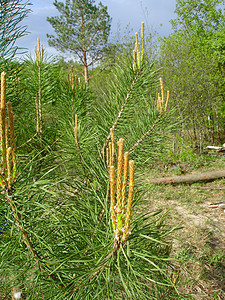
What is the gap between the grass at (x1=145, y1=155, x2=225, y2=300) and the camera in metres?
2.35

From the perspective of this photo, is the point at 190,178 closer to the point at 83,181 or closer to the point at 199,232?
the point at 199,232

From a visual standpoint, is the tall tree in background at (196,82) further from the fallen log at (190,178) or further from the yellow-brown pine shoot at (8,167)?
the yellow-brown pine shoot at (8,167)

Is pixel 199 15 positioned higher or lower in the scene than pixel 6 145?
higher

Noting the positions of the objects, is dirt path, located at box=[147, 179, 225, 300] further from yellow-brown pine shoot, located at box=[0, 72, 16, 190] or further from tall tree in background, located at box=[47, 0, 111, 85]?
tall tree in background, located at box=[47, 0, 111, 85]

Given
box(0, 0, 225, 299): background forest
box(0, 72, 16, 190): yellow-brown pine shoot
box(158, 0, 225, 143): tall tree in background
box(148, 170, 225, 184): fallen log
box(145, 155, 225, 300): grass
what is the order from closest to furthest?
box(0, 72, 16, 190): yellow-brown pine shoot → box(0, 0, 225, 299): background forest → box(145, 155, 225, 300): grass → box(148, 170, 225, 184): fallen log → box(158, 0, 225, 143): tall tree in background

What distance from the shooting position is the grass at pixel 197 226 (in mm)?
2350

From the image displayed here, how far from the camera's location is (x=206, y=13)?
11336 mm

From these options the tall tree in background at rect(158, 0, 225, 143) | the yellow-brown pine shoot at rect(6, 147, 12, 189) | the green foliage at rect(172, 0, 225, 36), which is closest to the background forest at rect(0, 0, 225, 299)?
the yellow-brown pine shoot at rect(6, 147, 12, 189)

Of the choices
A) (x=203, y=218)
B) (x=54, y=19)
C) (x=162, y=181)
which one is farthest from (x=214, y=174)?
(x=54, y=19)

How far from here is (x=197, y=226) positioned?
361 cm

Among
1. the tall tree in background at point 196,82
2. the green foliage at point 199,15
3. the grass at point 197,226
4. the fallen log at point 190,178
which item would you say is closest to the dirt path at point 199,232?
the grass at point 197,226

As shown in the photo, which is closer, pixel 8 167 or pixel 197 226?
pixel 8 167

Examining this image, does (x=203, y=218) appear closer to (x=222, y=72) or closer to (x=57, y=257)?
(x=57, y=257)

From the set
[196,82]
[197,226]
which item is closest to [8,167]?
[197,226]
